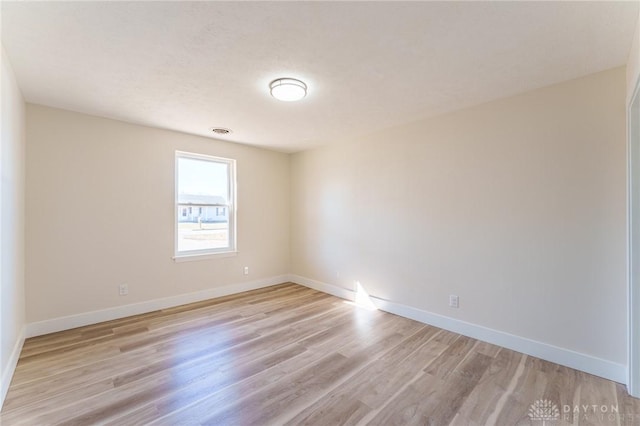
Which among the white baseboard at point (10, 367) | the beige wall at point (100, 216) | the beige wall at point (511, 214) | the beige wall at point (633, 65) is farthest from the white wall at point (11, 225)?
the beige wall at point (633, 65)

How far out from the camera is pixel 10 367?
7.16ft

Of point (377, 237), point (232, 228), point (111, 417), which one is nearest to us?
point (111, 417)

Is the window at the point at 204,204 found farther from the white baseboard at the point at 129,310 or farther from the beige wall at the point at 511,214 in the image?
the beige wall at the point at 511,214

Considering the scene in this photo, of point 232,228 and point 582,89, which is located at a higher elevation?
point 582,89

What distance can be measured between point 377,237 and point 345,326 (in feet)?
4.23

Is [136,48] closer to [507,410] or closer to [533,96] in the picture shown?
[533,96]

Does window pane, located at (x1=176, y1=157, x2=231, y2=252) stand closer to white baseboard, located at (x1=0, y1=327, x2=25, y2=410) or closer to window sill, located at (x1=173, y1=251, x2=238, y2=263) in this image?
window sill, located at (x1=173, y1=251, x2=238, y2=263)

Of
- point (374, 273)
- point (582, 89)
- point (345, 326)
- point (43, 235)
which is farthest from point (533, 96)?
point (43, 235)

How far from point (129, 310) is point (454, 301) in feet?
13.0

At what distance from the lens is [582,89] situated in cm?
235

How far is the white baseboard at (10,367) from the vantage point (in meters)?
1.93

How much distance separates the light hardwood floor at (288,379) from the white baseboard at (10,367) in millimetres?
52

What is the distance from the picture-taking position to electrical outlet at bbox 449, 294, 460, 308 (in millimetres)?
3086

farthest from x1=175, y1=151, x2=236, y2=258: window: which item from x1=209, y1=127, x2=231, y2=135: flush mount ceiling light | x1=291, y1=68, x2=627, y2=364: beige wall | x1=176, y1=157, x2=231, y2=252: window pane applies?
x1=291, y1=68, x2=627, y2=364: beige wall
